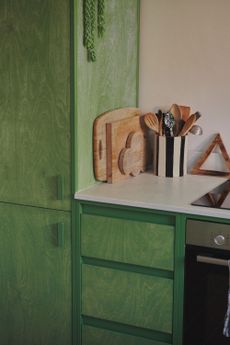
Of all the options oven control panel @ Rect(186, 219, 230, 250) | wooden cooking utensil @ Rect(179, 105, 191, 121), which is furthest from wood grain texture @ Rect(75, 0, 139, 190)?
oven control panel @ Rect(186, 219, 230, 250)

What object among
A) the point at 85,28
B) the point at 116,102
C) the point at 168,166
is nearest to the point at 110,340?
the point at 168,166

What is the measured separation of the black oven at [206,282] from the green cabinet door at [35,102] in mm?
558

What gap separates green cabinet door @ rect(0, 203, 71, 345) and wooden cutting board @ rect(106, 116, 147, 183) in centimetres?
31

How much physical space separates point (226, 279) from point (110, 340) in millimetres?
588

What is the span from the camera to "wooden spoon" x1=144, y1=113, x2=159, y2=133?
275cm

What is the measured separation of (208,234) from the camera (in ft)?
7.34

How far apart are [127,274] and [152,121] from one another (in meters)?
0.74

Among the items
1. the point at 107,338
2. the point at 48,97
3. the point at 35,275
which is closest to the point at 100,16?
the point at 48,97

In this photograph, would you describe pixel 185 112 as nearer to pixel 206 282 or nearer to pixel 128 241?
pixel 128 241

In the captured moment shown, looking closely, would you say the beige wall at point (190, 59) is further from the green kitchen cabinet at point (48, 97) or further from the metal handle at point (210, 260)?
the metal handle at point (210, 260)

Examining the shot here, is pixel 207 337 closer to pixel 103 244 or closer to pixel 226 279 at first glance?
pixel 226 279

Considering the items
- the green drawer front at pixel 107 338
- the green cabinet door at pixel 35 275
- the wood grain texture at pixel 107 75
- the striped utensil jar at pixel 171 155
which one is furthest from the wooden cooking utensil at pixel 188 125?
the green drawer front at pixel 107 338

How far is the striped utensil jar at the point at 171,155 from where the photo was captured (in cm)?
272

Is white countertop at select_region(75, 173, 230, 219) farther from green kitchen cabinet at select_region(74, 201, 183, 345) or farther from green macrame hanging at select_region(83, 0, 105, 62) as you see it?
green macrame hanging at select_region(83, 0, 105, 62)
